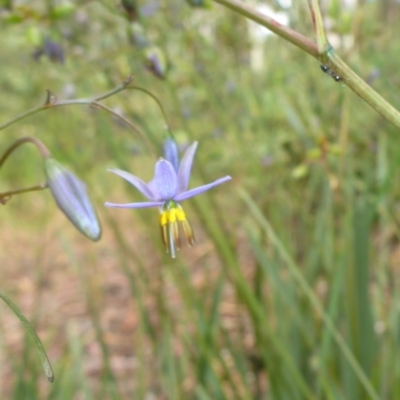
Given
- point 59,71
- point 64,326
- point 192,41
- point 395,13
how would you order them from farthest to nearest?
point 395,13 < point 64,326 < point 59,71 < point 192,41

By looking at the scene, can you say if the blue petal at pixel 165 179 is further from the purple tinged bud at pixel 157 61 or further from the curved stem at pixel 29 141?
the purple tinged bud at pixel 157 61

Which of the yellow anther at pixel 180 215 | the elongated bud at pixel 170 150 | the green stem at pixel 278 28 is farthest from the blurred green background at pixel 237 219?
the green stem at pixel 278 28

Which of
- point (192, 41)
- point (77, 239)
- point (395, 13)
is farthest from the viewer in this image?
point (395, 13)

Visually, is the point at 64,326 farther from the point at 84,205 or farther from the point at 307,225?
the point at 84,205

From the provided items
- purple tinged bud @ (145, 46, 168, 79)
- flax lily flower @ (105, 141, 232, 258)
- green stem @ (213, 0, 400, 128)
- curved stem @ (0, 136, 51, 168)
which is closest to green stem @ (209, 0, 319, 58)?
green stem @ (213, 0, 400, 128)

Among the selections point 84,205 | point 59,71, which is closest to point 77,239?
point 59,71

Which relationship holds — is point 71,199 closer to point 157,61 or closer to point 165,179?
point 165,179
